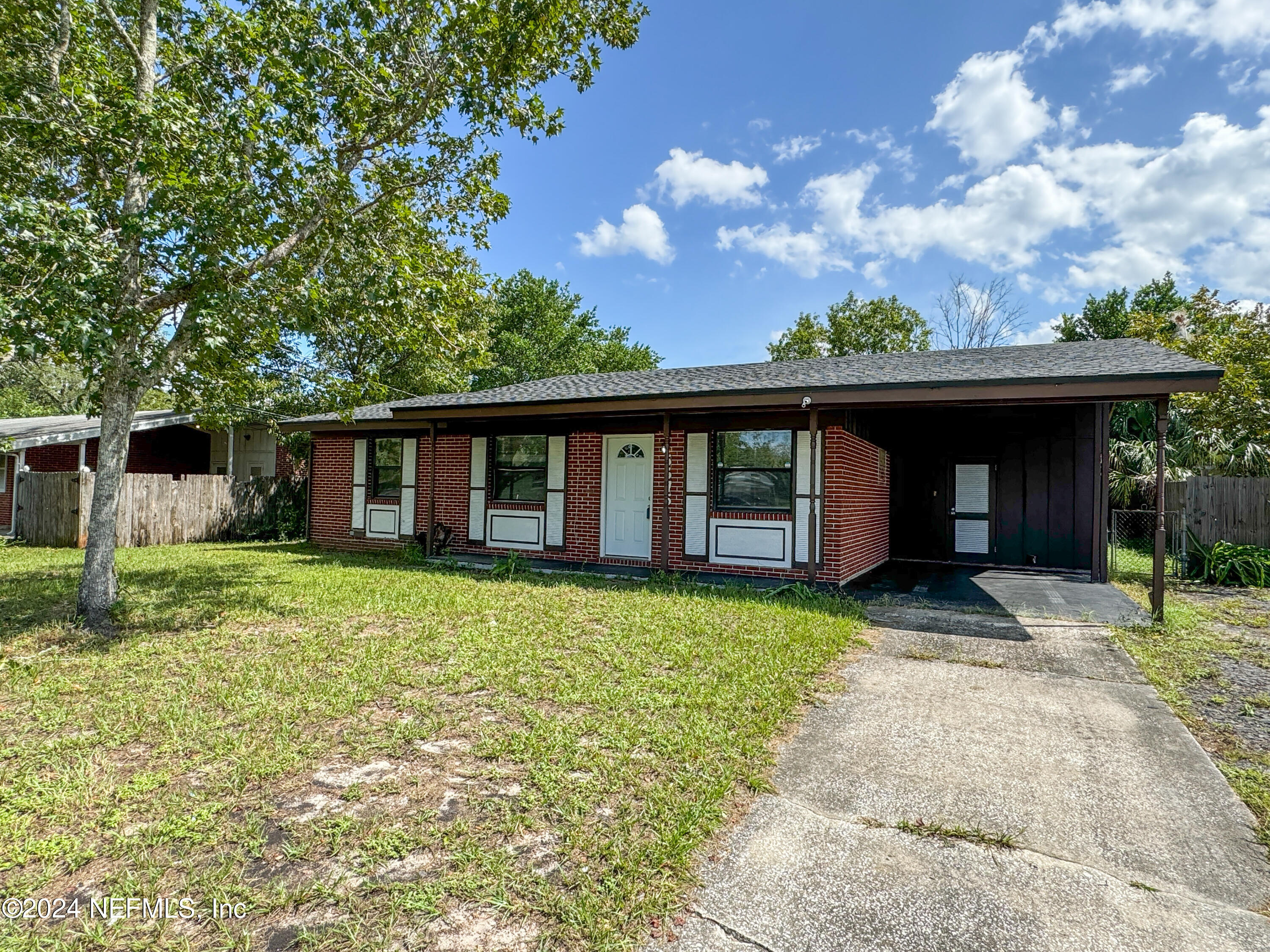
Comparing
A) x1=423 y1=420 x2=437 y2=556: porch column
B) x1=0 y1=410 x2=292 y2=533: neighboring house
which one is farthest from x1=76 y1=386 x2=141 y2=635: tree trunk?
x1=0 y1=410 x2=292 y2=533: neighboring house

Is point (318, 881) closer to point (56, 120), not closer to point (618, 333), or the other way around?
point (56, 120)

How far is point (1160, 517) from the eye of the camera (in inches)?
247

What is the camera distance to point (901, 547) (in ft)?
40.9

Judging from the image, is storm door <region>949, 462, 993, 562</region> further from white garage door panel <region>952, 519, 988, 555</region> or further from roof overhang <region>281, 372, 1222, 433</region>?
roof overhang <region>281, 372, 1222, 433</region>

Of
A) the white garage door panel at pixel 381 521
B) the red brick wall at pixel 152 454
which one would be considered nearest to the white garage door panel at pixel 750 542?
the white garage door panel at pixel 381 521

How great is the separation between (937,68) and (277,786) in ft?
47.6

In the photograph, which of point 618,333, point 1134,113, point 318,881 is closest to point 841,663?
point 318,881

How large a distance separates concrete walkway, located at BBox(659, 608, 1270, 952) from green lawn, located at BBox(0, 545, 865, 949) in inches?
11.7

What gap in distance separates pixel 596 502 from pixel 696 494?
6.31 feet

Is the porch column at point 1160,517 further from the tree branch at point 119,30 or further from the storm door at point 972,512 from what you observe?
the tree branch at point 119,30

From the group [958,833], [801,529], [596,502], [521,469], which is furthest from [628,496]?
[958,833]

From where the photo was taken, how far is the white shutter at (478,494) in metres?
A: 11.5

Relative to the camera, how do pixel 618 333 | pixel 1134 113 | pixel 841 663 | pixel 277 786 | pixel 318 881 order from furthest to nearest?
pixel 618 333 → pixel 1134 113 → pixel 841 663 → pixel 277 786 → pixel 318 881

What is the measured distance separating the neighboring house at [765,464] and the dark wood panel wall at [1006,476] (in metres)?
0.03
